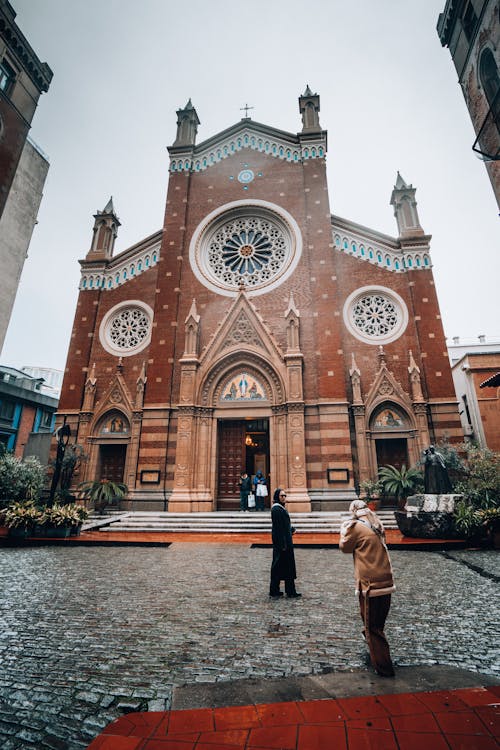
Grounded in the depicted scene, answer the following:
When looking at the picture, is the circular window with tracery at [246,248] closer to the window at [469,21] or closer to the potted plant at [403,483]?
the window at [469,21]

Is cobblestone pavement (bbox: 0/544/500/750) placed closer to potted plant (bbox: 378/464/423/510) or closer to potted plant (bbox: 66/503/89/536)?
potted plant (bbox: 66/503/89/536)

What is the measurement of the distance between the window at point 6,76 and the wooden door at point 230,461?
51.7ft

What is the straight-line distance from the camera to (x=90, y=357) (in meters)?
21.8

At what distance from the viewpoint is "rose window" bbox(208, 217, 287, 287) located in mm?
21672

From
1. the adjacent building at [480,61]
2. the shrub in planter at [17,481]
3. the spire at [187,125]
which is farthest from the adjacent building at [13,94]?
the adjacent building at [480,61]

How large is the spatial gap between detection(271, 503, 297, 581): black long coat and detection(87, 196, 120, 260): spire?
22257mm

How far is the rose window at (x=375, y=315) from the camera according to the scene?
1995 cm

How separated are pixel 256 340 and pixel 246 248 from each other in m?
6.59

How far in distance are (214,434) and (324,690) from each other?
1597 centimetres

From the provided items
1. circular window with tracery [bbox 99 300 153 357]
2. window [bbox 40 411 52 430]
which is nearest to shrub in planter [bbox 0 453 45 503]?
circular window with tracery [bbox 99 300 153 357]

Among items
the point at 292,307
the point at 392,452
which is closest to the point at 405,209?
the point at 292,307

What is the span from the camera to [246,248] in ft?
73.4

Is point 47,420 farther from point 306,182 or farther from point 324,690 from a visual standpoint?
point 324,690

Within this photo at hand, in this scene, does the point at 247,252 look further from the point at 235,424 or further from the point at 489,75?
the point at 489,75
